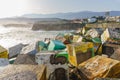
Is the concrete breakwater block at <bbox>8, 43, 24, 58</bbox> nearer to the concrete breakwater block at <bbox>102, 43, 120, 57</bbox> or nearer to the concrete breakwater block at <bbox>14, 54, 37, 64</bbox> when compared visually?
the concrete breakwater block at <bbox>14, 54, 37, 64</bbox>

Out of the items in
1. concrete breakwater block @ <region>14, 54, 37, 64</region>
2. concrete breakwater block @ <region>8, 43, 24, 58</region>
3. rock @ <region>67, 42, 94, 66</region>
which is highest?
rock @ <region>67, 42, 94, 66</region>

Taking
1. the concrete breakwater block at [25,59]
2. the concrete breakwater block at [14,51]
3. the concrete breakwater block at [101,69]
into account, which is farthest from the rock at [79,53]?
the concrete breakwater block at [14,51]

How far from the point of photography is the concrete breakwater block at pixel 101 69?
416 centimetres

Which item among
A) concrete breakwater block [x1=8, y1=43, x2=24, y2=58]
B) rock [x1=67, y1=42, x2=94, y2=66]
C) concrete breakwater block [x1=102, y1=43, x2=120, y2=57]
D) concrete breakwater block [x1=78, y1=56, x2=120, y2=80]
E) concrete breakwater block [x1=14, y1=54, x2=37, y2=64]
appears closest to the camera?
concrete breakwater block [x1=78, y1=56, x2=120, y2=80]

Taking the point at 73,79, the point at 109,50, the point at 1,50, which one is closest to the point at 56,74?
the point at 73,79

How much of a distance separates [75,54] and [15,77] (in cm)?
353

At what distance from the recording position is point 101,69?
426 cm

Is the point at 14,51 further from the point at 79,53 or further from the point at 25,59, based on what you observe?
the point at 79,53

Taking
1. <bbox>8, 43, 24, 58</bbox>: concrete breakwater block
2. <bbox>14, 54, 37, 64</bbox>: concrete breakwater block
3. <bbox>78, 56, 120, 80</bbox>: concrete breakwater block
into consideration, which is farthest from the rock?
<bbox>8, 43, 24, 58</bbox>: concrete breakwater block

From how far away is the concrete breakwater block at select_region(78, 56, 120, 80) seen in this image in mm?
4160

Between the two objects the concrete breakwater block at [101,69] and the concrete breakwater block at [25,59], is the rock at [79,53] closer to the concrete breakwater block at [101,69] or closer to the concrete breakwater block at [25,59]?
the concrete breakwater block at [25,59]

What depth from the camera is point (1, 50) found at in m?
6.03

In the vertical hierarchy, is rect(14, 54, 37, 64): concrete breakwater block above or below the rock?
below

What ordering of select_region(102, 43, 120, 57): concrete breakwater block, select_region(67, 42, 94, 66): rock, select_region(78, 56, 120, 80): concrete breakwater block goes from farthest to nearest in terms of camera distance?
select_region(102, 43, 120, 57): concrete breakwater block
select_region(67, 42, 94, 66): rock
select_region(78, 56, 120, 80): concrete breakwater block
